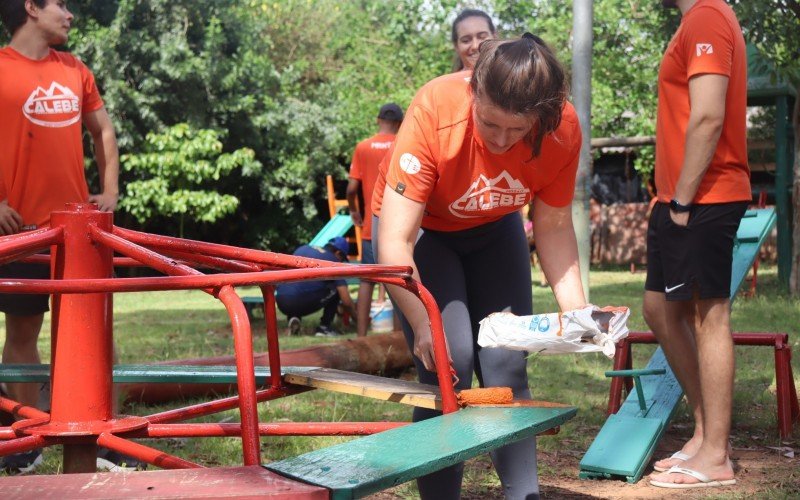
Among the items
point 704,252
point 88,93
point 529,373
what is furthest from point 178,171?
point 704,252

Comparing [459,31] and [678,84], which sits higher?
[459,31]

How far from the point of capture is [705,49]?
3.57 meters

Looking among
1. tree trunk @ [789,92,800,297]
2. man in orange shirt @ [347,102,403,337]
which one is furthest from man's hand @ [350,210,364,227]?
tree trunk @ [789,92,800,297]

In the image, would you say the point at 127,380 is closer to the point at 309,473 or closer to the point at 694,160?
the point at 309,473

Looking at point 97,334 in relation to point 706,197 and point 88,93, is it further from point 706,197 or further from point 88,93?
point 706,197

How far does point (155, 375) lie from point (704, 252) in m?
2.01

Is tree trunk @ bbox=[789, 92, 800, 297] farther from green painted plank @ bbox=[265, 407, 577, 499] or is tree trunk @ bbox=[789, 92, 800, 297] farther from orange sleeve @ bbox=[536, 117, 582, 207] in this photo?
green painted plank @ bbox=[265, 407, 577, 499]

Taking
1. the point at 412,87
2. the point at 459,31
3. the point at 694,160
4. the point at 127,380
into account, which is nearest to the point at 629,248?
the point at 412,87

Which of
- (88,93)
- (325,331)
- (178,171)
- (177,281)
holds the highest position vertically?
(178,171)

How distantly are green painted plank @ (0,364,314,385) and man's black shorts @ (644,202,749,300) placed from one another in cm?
151

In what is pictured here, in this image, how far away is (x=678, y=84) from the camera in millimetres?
3770

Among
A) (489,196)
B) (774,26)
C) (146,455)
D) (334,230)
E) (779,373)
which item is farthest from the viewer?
(334,230)

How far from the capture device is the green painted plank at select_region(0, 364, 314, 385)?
2820mm

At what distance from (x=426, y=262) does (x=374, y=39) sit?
2010 cm
